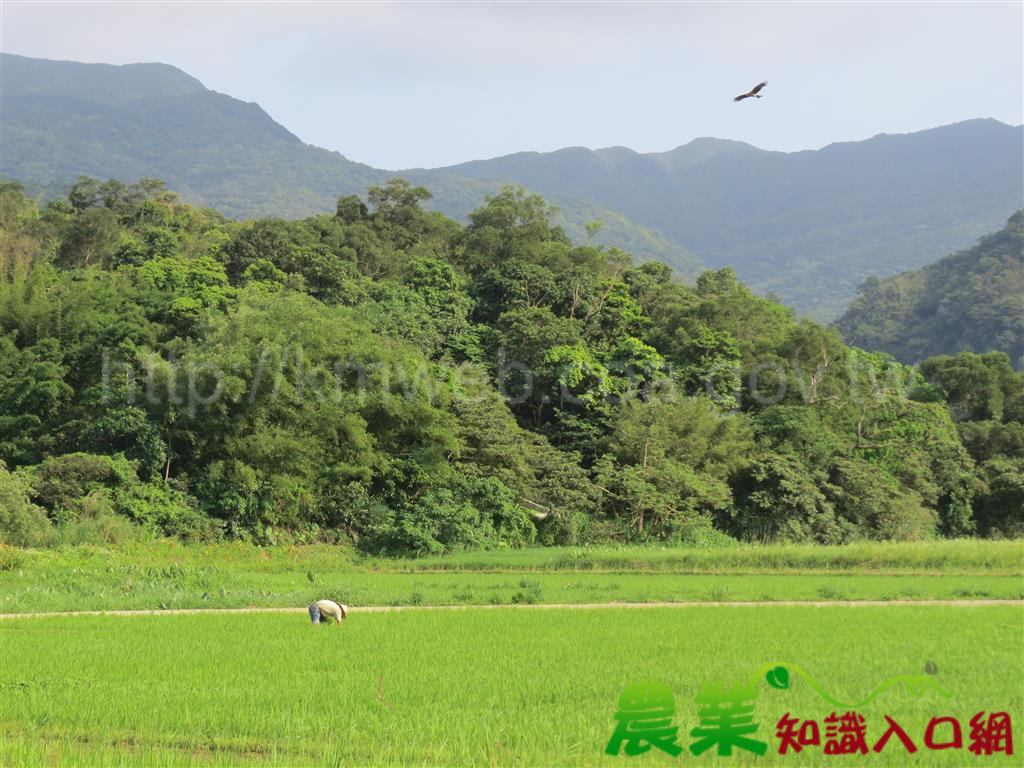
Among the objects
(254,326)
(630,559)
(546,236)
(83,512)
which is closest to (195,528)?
(83,512)

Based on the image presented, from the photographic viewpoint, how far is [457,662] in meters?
9.92

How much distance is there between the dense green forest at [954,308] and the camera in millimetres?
61781

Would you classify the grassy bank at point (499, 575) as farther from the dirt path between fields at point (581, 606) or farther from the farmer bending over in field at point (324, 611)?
the farmer bending over in field at point (324, 611)

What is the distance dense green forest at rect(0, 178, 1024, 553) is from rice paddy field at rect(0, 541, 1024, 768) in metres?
5.27

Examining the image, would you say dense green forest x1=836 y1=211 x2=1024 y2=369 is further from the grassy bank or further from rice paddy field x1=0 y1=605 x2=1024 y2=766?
rice paddy field x1=0 y1=605 x2=1024 y2=766

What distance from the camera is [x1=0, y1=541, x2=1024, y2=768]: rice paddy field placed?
668cm

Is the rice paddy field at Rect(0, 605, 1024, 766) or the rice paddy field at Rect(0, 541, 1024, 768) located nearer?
the rice paddy field at Rect(0, 605, 1024, 766)

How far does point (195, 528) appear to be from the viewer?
77.8 ft

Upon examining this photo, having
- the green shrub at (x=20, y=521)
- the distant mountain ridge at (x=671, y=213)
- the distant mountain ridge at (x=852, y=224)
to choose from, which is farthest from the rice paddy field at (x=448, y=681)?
the distant mountain ridge at (x=852, y=224)

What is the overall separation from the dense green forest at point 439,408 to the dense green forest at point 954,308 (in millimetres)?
30171

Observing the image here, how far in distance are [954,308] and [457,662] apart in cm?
6402

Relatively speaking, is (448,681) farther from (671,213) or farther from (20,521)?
(671,213)

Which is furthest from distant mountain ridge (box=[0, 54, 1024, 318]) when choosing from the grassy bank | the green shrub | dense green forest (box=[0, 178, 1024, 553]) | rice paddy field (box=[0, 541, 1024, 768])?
the green shrub

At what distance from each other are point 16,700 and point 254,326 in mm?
18372
